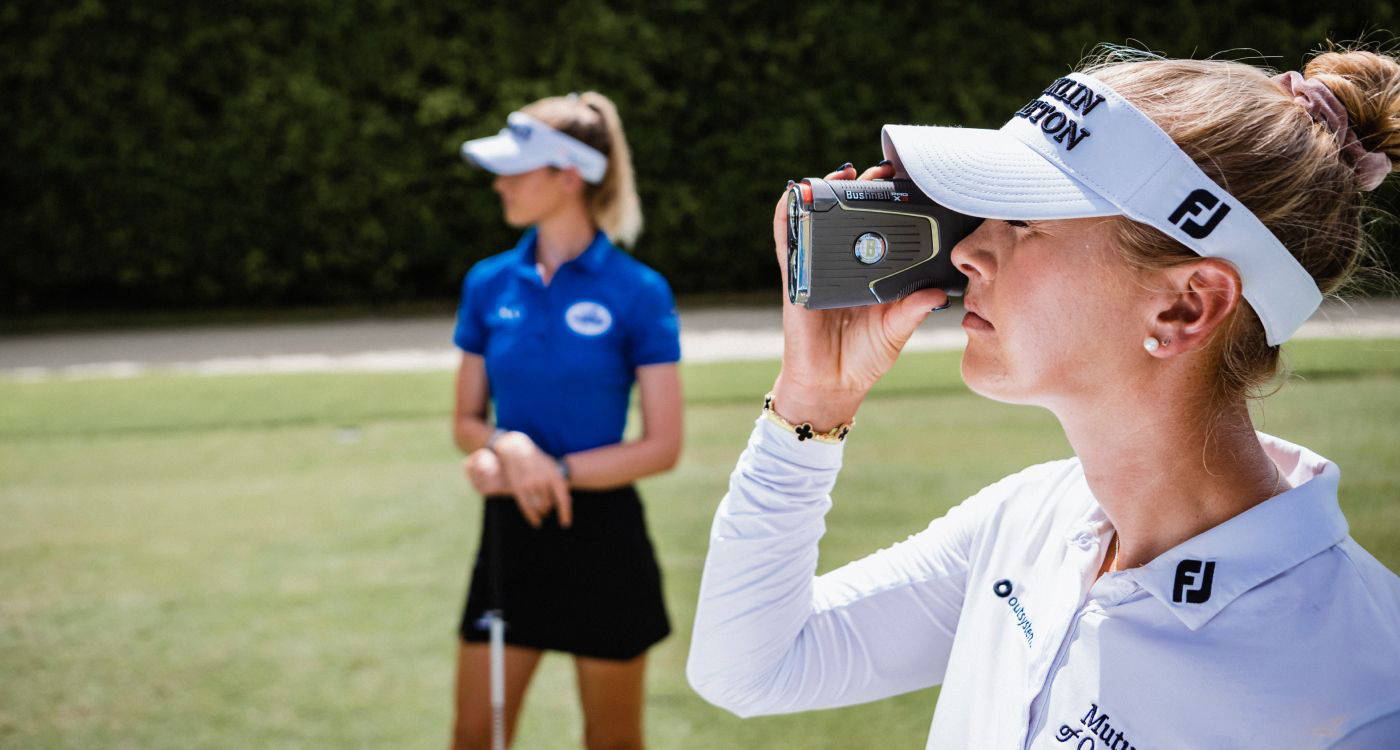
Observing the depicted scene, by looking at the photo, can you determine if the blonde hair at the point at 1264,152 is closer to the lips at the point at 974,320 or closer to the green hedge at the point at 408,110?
the lips at the point at 974,320

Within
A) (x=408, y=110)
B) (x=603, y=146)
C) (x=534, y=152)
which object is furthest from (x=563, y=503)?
(x=408, y=110)

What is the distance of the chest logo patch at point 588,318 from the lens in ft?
11.4

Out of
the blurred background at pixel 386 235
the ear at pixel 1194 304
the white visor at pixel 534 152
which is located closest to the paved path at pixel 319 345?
the blurred background at pixel 386 235

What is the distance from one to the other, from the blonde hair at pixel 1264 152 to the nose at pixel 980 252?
144mm

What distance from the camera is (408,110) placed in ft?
46.0

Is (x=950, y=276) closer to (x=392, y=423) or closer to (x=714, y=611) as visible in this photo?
(x=714, y=611)

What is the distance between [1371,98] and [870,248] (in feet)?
1.85

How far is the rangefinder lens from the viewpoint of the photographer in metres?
1.46

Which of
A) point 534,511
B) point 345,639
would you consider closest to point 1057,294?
point 534,511

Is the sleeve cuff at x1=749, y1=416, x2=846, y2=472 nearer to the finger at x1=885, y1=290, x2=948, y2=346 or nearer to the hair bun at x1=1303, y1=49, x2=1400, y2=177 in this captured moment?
the finger at x1=885, y1=290, x2=948, y2=346

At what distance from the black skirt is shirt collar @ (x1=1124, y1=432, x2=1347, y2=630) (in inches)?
88.5

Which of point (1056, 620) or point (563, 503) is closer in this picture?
point (1056, 620)

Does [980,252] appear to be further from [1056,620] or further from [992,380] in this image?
[1056,620]

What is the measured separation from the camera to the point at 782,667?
66.0 inches
